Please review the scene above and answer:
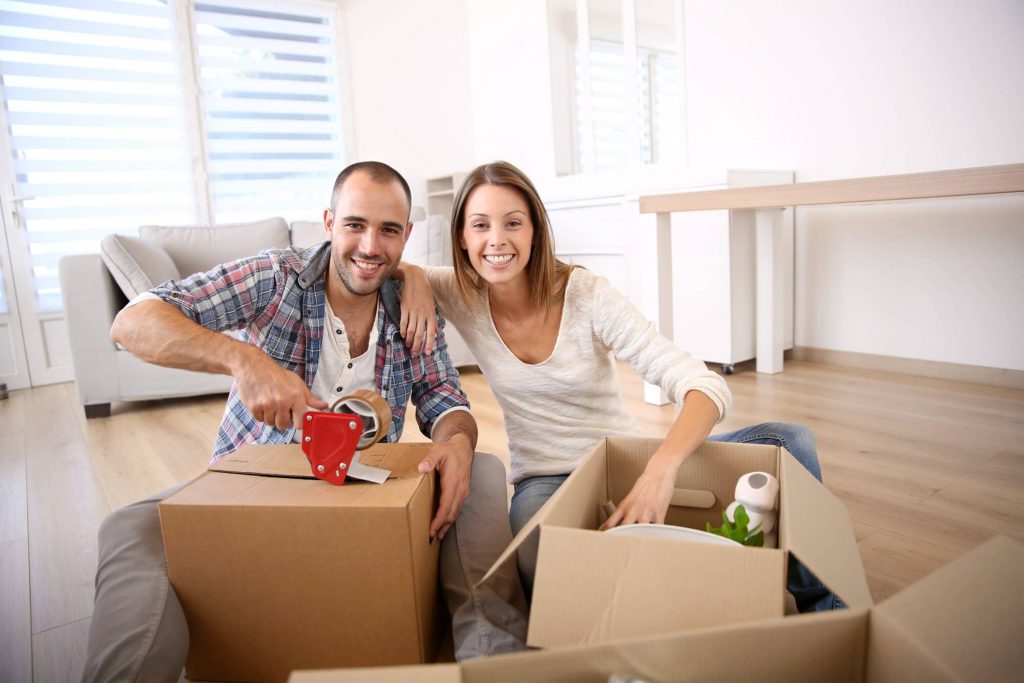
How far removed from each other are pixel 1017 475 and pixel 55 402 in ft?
12.3

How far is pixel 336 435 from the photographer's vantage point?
2.89 ft

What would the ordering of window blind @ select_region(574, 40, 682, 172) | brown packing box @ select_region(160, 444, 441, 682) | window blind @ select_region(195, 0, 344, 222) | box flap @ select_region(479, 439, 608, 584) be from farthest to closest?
window blind @ select_region(195, 0, 344, 222) → window blind @ select_region(574, 40, 682, 172) → brown packing box @ select_region(160, 444, 441, 682) → box flap @ select_region(479, 439, 608, 584)

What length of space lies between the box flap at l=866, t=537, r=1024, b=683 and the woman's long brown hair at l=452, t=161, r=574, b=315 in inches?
34.3

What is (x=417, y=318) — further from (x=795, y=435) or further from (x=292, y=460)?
(x=795, y=435)

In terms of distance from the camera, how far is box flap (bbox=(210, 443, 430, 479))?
94 centimetres

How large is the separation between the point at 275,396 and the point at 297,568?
23cm

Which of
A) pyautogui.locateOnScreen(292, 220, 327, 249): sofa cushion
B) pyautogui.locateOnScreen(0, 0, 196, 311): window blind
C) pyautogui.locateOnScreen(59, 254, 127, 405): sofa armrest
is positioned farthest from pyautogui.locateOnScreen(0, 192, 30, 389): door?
pyautogui.locateOnScreen(292, 220, 327, 249): sofa cushion

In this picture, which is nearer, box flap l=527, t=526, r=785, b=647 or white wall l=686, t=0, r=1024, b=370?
box flap l=527, t=526, r=785, b=647

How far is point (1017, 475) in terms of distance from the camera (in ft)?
5.55

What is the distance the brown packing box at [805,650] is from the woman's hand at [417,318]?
33.3 inches

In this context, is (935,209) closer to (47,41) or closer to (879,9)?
(879,9)

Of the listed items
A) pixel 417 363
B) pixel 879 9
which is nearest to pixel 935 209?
pixel 879 9

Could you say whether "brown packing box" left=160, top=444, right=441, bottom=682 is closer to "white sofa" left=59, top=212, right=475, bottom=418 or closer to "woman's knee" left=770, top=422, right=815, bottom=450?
"woman's knee" left=770, top=422, right=815, bottom=450

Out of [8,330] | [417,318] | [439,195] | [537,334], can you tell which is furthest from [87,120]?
[537,334]
